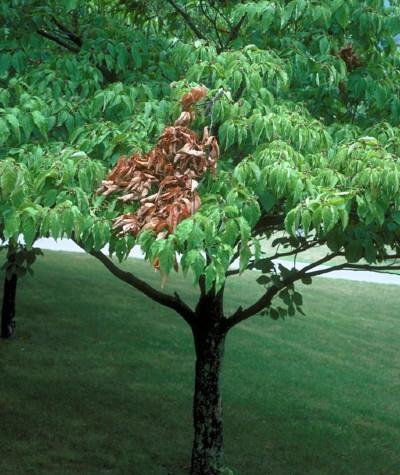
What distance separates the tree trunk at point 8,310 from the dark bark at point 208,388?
537cm

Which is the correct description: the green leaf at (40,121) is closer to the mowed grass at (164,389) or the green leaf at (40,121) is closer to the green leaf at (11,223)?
the green leaf at (11,223)

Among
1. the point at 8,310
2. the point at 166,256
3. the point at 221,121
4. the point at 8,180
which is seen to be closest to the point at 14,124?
the point at 8,180

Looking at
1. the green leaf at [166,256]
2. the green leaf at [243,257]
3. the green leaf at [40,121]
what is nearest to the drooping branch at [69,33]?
the green leaf at [40,121]

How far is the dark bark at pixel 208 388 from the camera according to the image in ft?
28.3

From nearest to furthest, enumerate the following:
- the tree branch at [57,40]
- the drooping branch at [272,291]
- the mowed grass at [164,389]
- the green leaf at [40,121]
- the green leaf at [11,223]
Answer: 1. the green leaf at [11,223]
2. the green leaf at [40,121]
3. the tree branch at [57,40]
4. the drooping branch at [272,291]
5. the mowed grass at [164,389]

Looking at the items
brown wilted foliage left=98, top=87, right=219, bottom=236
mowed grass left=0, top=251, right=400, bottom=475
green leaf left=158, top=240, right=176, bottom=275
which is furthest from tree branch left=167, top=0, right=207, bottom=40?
mowed grass left=0, top=251, right=400, bottom=475

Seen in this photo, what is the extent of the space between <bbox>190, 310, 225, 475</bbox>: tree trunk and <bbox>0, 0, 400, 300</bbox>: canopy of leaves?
4.15ft

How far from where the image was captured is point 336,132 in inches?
255

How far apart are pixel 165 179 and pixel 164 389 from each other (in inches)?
352

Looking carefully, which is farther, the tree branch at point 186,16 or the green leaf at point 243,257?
the tree branch at point 186,16

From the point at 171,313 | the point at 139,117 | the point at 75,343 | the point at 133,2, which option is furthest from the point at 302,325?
the point at 139,117

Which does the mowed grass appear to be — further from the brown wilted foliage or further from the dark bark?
the brown wilted foliage

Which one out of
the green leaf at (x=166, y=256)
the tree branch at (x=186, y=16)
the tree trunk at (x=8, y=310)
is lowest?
the tree trunk at (x=8, y=310)

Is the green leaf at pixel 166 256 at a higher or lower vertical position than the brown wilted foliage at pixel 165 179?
lower
